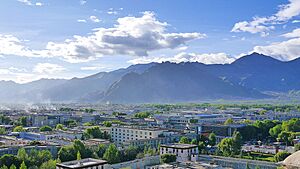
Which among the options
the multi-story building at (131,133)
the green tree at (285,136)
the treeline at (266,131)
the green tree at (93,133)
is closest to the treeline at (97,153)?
the multi-story building at (131,133)

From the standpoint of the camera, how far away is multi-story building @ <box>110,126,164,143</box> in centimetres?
3707

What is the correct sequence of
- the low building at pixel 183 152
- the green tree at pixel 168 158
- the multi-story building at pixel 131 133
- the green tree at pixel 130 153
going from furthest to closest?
1. the multi-story building at pixel 131 133
2. the green tree at pixel 130 153
3. the low building at pixel 183 152
4. the green tree at pixel 168 158

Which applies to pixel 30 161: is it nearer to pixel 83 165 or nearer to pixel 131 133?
pixel 83 165

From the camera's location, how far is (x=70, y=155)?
25.5 meters

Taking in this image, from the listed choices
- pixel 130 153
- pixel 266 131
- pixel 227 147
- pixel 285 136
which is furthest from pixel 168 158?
pixel 266 131

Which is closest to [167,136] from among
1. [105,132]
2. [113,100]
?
[105,132]

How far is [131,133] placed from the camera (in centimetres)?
3959

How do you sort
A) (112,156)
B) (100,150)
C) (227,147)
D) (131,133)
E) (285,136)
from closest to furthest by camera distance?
(112,156)
(100,150)
(227,147)
(285,136)
(131,133)

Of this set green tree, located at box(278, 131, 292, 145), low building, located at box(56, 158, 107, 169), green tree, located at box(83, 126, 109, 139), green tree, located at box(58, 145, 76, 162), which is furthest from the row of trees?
green tree, located at box(278, 131, 292, 145)

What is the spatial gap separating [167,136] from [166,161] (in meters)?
10.8

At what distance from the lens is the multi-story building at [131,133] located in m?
37.1

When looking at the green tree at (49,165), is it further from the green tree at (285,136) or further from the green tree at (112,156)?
the green tree at (285,136)

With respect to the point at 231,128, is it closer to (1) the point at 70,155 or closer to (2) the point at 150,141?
(2) the point at 150,141

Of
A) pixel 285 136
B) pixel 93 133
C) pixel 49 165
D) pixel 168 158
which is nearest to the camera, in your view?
pixel 49 165
